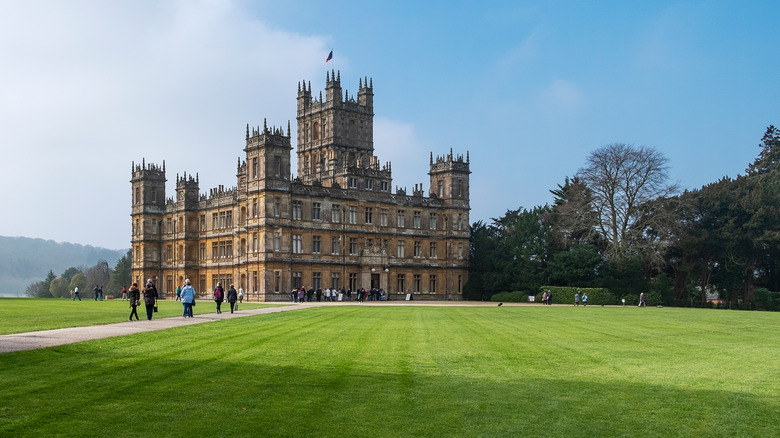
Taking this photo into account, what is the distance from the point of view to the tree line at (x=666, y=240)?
69000 millimetres

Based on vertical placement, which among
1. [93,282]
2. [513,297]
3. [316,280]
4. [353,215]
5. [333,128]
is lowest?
[93,282]

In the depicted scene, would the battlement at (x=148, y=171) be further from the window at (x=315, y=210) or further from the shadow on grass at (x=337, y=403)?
the shadow on grass at (x=337, y=403)

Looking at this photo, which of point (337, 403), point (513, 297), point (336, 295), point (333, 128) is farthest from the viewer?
point (333, 128)

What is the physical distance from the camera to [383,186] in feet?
265

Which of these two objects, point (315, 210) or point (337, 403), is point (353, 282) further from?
point (337, 403)

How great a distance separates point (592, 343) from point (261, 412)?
43.7ft

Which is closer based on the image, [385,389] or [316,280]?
[385,389]

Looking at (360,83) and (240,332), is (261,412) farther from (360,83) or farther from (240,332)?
(360,83)

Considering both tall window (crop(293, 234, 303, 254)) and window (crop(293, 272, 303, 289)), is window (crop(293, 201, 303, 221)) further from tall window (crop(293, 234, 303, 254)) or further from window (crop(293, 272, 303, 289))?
window (crop(293, 272, 303, 289))

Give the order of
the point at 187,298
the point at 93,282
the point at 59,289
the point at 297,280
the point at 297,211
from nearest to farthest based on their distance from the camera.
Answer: the point at 187,298 → the point at 297,280 → the point at 297,211 → the point at 59,289 → the point at 93,282

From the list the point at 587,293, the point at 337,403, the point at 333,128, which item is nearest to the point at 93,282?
the point at 333,128

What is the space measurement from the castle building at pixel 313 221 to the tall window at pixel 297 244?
0.34 feet

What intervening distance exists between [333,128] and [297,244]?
18.7m

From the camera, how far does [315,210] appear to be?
75000mm
